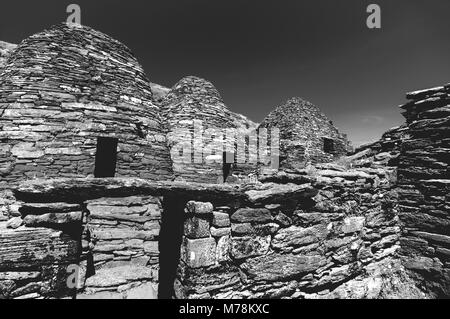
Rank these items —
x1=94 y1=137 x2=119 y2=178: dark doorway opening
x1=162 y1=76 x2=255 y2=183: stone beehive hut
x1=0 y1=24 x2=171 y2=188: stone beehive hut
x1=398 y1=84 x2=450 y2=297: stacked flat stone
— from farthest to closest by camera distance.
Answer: x1=162 y1=76 x2=255 y2=183: stone beehive hut < x1=94 y1=137 x2=119 y2=178: dark doorway opening < x1=0 y1=24 x2=171 y2=188: stone beehive hut < x1=398 y1=84 x2=450 y2=297: stacked flat stone

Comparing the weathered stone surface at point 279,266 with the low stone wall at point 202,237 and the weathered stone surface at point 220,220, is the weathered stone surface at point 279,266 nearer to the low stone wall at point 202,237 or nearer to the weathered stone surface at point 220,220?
the low stone wall at point 202,237

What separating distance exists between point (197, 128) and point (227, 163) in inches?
67.3

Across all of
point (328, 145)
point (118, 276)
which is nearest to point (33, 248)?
point (118, 276)

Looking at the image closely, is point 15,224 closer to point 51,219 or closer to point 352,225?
point 51,219

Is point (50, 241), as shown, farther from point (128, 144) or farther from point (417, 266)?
point (417, 266)

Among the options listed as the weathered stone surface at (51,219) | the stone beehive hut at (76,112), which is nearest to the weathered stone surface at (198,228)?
the weathered stone surface at (51,219)

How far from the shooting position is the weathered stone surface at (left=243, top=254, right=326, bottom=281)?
3695mm

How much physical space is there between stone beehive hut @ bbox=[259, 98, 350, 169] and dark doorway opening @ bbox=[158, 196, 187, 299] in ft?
36.9

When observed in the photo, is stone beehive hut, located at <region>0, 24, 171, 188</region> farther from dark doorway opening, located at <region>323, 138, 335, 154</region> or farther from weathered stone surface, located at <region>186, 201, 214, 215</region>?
dark doorway opening, located at <region>323, 138, 335, 154</region>

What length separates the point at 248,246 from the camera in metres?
3.70

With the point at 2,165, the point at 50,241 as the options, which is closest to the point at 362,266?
the point at 50,241

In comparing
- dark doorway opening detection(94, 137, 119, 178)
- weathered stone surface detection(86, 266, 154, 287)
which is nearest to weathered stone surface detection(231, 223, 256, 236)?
weathered stone surface detection(86, 266, 154, 287)

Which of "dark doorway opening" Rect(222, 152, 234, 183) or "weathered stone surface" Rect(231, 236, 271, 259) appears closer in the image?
"weathered stone surface" Rect(231, 236, 271, 259)
